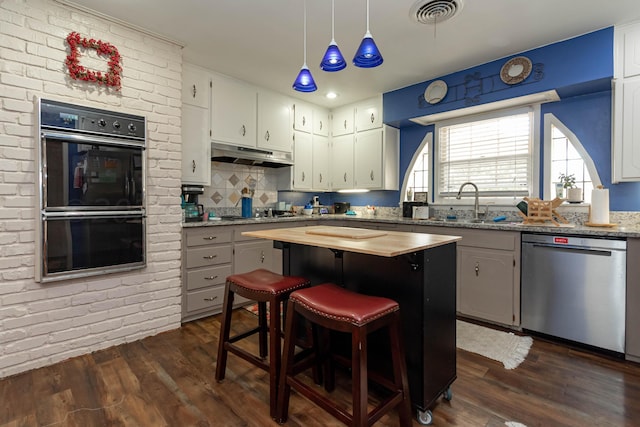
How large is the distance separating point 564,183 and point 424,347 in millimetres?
2452

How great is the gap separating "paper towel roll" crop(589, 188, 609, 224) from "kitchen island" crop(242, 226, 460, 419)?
1772 mm

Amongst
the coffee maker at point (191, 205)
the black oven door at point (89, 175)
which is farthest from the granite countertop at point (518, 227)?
the black oven door at point (89, 175)

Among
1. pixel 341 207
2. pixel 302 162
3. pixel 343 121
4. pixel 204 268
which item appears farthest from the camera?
pixel 341 207

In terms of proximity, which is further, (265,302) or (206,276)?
(206,276)

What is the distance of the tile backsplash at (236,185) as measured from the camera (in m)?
3.80

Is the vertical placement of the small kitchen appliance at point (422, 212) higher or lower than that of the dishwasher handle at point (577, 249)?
higher

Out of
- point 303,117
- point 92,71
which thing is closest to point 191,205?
point 92,71

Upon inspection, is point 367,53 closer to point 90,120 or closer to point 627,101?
point 90,120

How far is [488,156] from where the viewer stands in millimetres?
3561

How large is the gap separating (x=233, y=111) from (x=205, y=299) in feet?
6.81

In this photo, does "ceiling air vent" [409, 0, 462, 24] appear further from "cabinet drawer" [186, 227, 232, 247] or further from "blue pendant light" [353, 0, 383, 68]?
"cabinet drawer" [186, 227, 232, 247]

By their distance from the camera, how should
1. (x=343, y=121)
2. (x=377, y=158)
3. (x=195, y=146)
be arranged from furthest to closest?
1. (x=343, y=121)
2. (x=377, y=158)
3. (x=195, y=146)

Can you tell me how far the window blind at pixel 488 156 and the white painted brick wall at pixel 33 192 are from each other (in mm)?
3035

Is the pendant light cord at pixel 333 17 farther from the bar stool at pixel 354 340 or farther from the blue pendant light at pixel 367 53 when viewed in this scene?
the bar stool at pixel 354 340
